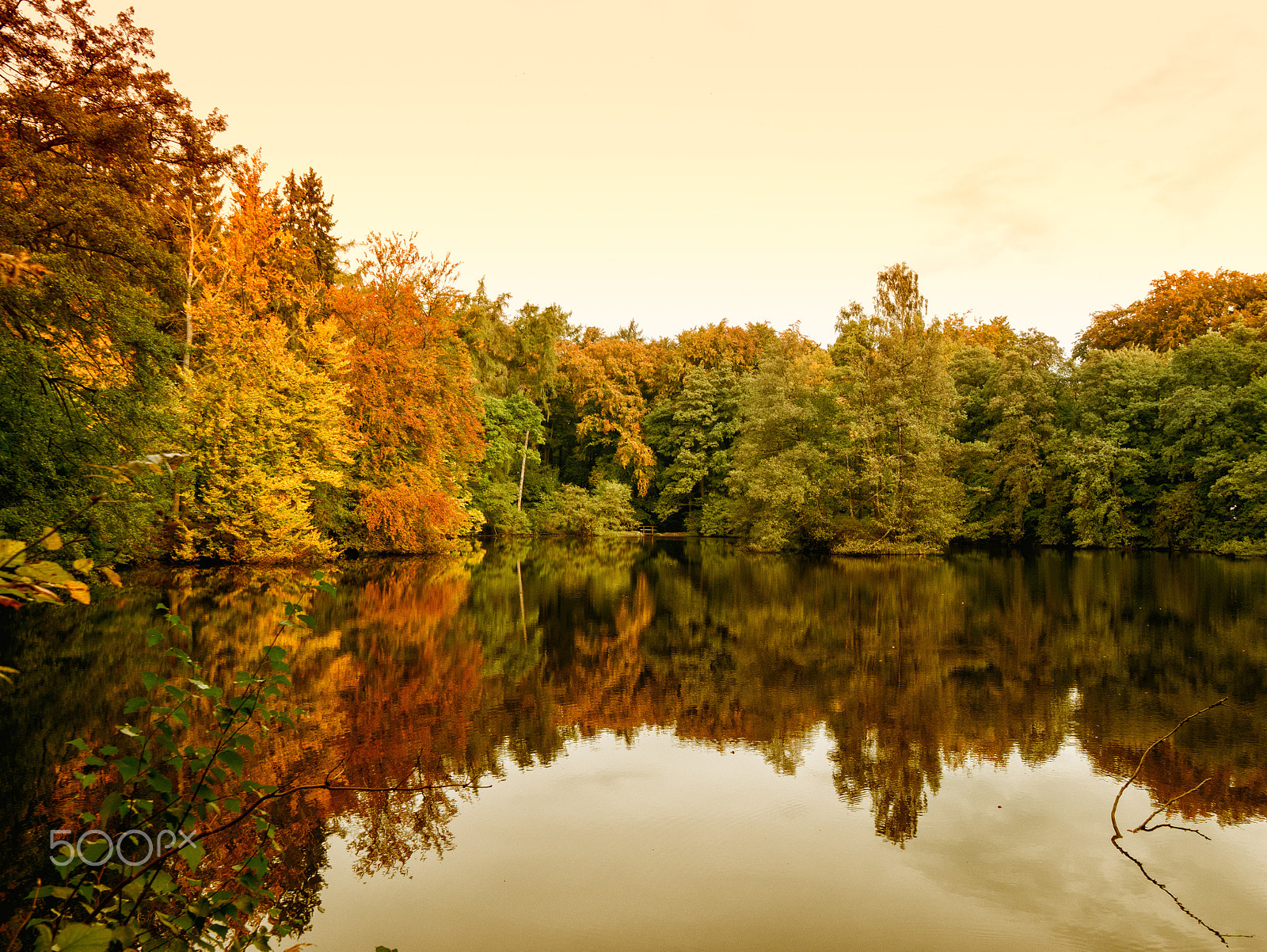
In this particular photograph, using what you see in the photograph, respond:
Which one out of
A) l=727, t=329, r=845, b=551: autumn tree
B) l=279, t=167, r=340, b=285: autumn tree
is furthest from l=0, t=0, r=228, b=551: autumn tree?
l=727, t=329, r=845, b=551: autumn tree

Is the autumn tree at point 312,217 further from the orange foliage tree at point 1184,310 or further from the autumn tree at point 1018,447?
the orange foliage tree at point 1184,310

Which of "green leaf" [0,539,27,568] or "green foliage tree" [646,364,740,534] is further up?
"green foliage tree" [646,364,740,534]

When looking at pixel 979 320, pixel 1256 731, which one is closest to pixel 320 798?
pixel 1256 731

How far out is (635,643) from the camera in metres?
13.2

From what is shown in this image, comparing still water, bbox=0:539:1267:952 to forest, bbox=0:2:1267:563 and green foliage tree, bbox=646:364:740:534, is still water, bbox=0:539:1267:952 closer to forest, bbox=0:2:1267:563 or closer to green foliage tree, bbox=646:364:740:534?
forest, bbox=0:2:1267:563

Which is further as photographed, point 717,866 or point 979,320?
point 979,320

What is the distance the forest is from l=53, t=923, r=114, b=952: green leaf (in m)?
0.87

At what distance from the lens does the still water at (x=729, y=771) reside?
15.8 feet

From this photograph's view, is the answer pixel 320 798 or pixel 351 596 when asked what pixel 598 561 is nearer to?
pixel 351 596

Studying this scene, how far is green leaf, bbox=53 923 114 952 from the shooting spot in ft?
5.78

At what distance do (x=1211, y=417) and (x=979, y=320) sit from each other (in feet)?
93.7

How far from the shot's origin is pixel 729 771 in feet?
24.1

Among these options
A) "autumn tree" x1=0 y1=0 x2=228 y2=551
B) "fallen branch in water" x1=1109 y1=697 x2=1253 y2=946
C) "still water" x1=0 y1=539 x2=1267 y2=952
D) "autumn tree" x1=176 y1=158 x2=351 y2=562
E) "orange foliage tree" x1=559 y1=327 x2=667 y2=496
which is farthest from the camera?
"orange foliage tree" x1=559 y1=327 x2=667 y2=496

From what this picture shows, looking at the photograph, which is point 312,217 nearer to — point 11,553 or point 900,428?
point 900,428
